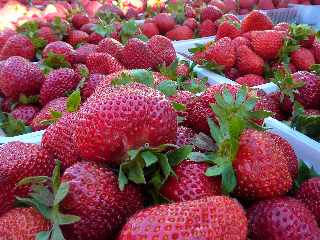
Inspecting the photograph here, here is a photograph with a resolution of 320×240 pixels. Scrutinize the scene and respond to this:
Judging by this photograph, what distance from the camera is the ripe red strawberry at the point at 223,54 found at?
1980 millimetres

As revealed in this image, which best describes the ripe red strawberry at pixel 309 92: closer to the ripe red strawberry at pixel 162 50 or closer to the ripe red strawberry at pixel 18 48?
the ripe red strawberry at pixel 162 50

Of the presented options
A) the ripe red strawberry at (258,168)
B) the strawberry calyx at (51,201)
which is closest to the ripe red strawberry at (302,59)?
the ripe red strawberry at (258,168)

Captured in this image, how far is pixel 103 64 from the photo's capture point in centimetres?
169

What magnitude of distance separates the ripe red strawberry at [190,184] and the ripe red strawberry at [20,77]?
0.98 metres

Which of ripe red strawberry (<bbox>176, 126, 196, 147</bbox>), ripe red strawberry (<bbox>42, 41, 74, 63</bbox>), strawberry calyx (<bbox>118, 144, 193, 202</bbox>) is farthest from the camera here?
ripe red strawberry (<bbox>42, 41, 74, 63</bbox>)

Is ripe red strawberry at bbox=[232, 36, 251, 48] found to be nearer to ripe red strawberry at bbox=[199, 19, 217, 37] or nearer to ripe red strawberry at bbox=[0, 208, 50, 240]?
ripe red strawberry at bbox=[199, 19, 217, 37]

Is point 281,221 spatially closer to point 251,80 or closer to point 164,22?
point 251,80

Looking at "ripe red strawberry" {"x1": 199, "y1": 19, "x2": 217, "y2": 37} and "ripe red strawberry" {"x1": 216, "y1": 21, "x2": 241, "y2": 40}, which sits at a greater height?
"ripe red strawberry" {"x1": 216, "y1": 21, "x2": 241, "y2": 40}

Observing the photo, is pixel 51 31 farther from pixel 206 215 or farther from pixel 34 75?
pixel 206 215

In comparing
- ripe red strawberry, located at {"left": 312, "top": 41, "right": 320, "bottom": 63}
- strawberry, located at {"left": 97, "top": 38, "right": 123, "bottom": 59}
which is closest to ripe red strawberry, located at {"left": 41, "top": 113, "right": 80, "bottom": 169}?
strawberry, located at {"left": 97, "top": 38, "right": 123, "bottom": 59}

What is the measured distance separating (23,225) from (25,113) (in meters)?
0.93

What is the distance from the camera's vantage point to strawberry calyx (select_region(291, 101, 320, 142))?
54.0 inches

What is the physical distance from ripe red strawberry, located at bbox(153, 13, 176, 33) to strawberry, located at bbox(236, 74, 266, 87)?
1095mm

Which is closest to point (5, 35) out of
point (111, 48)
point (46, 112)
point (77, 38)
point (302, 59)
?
point (77, 38)
